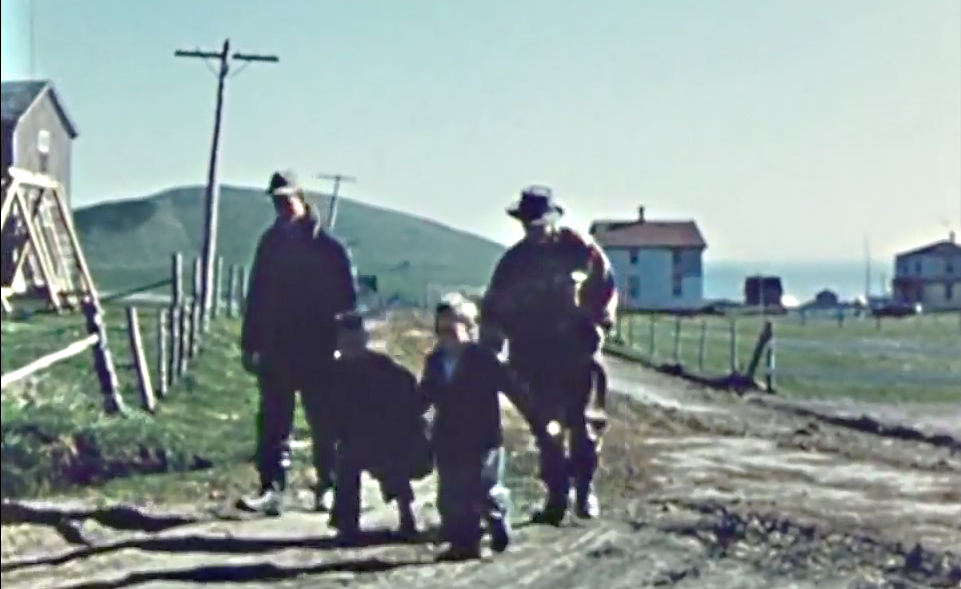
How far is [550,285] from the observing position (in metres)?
2.05

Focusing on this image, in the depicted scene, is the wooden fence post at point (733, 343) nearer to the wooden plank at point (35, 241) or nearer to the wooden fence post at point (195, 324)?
the wooden fence post at point (195, 324)

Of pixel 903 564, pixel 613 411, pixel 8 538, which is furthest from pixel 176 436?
pixel 903 564

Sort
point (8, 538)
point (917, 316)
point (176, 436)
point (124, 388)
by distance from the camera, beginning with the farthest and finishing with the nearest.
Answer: point (124, 388) → point (176, 436) → point (8, 538) → point (917, 316)

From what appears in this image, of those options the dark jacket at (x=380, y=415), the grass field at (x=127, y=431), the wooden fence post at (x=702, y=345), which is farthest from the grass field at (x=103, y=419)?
the wooden fence post at (x=702, y=345)

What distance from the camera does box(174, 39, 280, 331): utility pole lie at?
2.40 meters

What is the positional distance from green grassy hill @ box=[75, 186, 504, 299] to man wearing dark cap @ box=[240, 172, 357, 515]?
3cm

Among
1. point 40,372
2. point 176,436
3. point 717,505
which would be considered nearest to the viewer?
point 717,505

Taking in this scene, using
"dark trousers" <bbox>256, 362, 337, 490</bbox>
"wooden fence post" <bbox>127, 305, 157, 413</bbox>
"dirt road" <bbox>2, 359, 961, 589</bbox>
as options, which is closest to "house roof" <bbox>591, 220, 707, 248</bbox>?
"dirt road" <bbox>2, 359, 961, 589</bbox>

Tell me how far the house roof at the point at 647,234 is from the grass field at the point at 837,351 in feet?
0.31

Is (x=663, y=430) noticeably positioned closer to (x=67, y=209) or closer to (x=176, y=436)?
(x=67, y=209)

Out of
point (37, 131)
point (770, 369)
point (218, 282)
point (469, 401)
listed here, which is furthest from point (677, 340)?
point (37, 131)

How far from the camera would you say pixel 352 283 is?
2318 mm

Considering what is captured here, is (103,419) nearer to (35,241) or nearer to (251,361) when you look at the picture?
(35,241)

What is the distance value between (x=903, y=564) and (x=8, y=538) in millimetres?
1776
